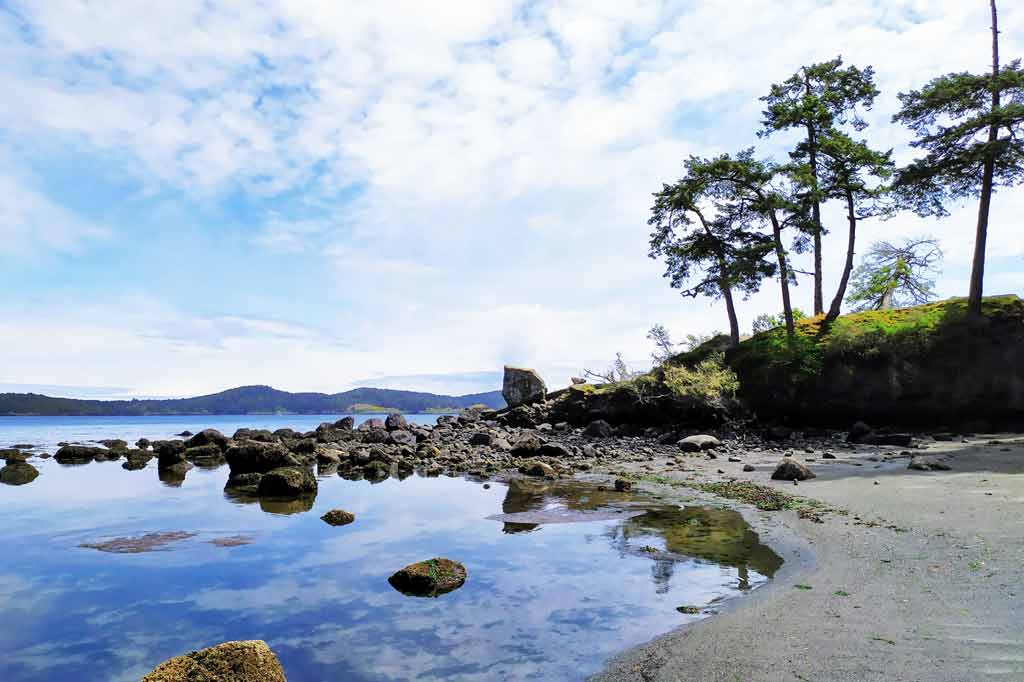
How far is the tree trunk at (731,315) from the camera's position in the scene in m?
35.8

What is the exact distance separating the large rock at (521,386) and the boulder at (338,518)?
36720 mm

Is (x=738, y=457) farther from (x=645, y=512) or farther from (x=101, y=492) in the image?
(x=101, y=492)

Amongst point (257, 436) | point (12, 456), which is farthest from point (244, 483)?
point (12, 456)

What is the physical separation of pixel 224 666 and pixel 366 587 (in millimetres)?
3338

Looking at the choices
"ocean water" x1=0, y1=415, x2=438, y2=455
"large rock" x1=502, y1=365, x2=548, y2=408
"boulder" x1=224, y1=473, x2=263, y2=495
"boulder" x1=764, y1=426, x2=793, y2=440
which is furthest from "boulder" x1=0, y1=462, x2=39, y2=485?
"large rock" x1=502, y1=365, x2=548, y2=408

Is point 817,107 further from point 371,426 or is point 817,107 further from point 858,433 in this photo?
point 371,426

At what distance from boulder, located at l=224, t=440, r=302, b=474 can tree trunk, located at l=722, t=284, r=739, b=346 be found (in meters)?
26.5

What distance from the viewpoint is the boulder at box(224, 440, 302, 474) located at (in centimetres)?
2097

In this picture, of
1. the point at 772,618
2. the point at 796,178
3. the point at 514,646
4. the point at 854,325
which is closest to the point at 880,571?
the point at 772,618

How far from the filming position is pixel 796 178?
1252 inches

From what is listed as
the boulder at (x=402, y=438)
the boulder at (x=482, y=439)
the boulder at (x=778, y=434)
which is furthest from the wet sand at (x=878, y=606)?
the boulder at (x=402, y=438)

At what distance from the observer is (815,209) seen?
112 feet

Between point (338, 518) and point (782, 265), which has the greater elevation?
point (782, 265)

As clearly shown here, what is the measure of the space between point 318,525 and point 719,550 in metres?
7.88
